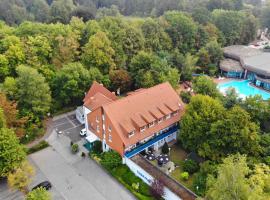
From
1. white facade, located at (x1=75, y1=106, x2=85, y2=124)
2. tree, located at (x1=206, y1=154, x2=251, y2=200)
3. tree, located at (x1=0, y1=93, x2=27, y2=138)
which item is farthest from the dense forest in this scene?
tree, located at (x1=206, y1=154, x2=251, y2=200)

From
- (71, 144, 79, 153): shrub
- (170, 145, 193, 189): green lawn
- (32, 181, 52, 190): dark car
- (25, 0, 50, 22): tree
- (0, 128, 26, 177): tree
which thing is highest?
(25, 0, 50, 22): tree

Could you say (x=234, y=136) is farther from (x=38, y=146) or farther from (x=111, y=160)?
(x=38, y=146)

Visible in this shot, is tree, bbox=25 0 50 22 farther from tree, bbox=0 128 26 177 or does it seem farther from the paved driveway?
tree, bbox=0 128 26 177

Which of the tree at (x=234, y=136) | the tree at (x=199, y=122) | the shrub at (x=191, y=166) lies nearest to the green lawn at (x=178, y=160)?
the shrub at (x=191, y=166)

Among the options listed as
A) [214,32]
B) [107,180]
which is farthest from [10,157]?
[214,32]

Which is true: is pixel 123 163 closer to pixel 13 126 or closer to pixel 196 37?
pixel 13 126

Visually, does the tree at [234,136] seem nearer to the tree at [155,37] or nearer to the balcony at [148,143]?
the balcony at [148,143]
